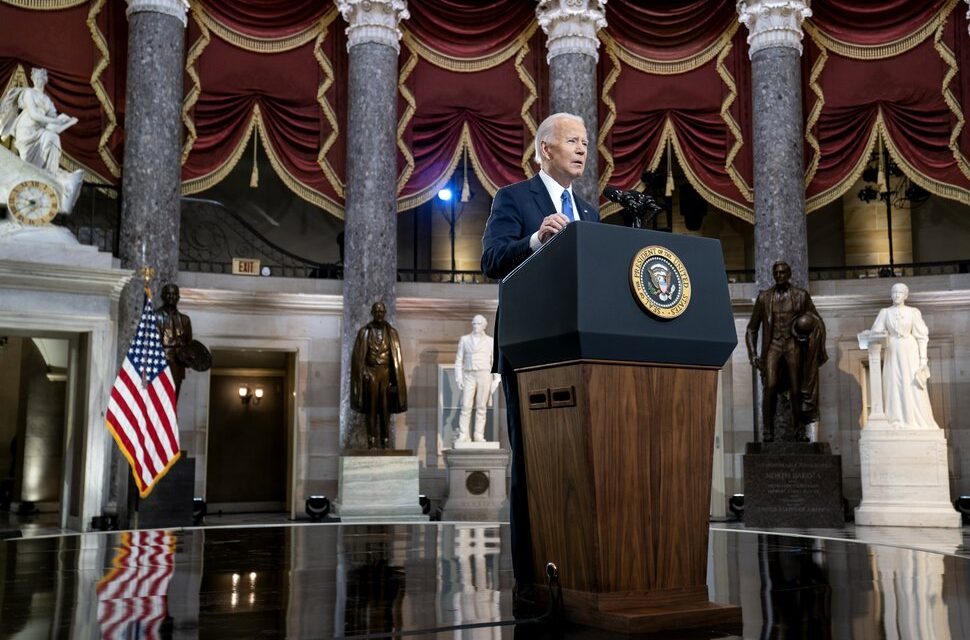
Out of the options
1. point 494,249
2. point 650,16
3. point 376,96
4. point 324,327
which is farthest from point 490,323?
point 494,249

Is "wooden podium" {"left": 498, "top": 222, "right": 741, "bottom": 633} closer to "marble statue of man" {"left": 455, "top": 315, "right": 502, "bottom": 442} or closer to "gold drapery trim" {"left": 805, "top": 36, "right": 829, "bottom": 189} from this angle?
"marble statue of man" {"left": 455, "top": 315, "right": 502, "bottom": 442}

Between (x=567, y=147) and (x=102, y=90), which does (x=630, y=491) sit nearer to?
(x=567, y=147)

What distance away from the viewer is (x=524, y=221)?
147 inches

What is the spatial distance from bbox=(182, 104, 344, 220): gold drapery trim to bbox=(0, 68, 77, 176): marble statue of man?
1.78m

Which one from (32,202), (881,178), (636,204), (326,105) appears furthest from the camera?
(881,178)

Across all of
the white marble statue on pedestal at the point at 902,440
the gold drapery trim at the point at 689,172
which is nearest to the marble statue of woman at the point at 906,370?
the white marble statue on pedestal at the point at 902,440

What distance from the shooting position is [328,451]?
45.9 feet

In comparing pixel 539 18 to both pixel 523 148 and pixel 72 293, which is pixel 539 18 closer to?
pixel 523 148

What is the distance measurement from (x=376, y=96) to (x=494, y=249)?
10.2 m

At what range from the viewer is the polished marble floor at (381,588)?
315 centimetres

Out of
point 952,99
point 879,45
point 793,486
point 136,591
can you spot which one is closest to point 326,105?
point 879,45

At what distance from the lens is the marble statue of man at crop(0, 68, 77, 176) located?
1154 cm

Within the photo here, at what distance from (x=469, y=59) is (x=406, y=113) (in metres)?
1.27

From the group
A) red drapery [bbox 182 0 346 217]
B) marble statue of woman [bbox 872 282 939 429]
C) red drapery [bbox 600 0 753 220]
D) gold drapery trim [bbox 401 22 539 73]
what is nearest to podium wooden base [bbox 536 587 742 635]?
marble statue of woman [bbox 872 282 939 429]
